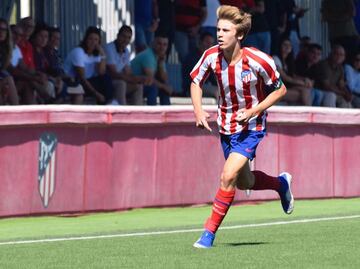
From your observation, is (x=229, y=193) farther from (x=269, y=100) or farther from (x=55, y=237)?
(x=55, y=237)

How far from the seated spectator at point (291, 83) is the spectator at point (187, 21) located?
1431mm

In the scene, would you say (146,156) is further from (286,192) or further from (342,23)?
A: (342,23)

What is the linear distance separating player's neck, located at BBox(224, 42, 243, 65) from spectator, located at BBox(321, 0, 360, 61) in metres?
12.4

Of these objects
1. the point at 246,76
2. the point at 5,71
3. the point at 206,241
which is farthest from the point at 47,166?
the point at 206,241

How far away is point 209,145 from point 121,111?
1472 mm

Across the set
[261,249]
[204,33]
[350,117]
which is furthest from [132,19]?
[261,249]

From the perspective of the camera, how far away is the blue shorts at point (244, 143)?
10391 mm

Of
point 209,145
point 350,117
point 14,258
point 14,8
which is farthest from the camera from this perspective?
point 14,8

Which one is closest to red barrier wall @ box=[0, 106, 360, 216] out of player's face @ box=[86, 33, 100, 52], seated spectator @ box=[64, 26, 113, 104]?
seated spectator @ box=[64, 26, 113, 104]

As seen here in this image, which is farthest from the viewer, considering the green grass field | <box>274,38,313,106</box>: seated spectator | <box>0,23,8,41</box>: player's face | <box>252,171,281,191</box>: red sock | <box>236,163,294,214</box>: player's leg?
<box>274,38,313,106</box>: seated spectator

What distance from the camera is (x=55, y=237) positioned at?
A: 11359 mm

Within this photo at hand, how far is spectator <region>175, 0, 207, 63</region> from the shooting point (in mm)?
19500

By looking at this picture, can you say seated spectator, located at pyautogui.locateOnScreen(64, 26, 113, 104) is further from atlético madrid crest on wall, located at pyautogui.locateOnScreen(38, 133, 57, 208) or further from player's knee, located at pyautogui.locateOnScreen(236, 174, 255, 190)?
player's knee, located at pyautogui.locateOnScreen(236, 174, 255, 190)

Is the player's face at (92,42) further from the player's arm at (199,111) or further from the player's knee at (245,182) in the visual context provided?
the player's arm at (199,111)
